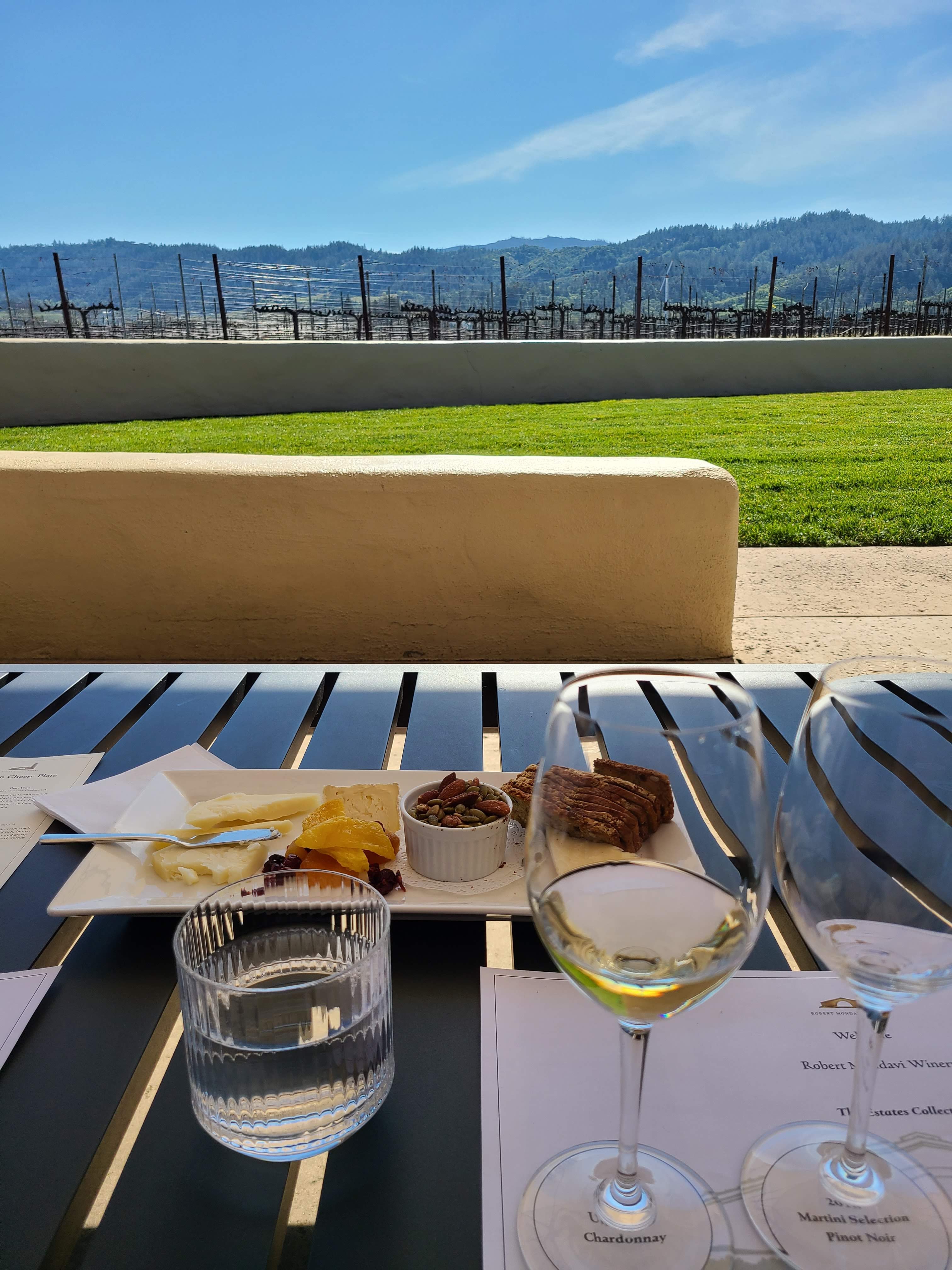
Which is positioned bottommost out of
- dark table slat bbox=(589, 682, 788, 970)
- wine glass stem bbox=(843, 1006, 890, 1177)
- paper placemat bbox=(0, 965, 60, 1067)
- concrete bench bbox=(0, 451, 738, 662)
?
concrete bench bbox=(0, 451, 738, 662)

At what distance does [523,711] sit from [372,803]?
43 cm

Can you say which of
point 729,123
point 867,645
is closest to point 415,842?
point 867,645

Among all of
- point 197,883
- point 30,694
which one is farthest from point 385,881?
point 30,694

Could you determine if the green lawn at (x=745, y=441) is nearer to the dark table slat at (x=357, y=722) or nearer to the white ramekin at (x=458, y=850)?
the dark table slat at (x=357, y=722)

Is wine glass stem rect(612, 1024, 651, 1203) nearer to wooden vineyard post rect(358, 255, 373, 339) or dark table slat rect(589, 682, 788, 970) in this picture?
dark table slat rect(589, 682, 788, 970)

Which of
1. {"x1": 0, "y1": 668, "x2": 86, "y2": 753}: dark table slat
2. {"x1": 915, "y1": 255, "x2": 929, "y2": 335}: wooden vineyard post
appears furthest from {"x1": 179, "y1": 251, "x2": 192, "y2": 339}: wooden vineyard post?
{"x1": 0, "y1": 668, "x2": 86, "y2": 753}: dark table slat

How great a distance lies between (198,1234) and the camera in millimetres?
478

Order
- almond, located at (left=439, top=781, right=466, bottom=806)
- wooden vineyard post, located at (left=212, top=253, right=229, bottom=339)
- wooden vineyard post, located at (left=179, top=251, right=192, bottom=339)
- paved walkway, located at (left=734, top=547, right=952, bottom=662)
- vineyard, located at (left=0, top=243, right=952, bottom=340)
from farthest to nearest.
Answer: wooden vineyard post, located at (left=179, top=251, right=192, bottom=339) < vineyard, located at (left=0, top=243, right=952, bottom=340) < wooden vineyard post, located at (left=212, top=253, right=229, bottom=339) < paved walkway, located at (left=734, top=547, right=952, bottom=662) < almond, located at (left=439, top=781, right=466, bottom=806)

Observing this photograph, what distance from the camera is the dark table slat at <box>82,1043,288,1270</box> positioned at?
465 mm

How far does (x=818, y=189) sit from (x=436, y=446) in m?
145

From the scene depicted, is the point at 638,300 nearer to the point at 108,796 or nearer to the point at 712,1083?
the point at 108,796

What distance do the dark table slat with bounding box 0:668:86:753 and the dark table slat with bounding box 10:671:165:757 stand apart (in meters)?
0.03

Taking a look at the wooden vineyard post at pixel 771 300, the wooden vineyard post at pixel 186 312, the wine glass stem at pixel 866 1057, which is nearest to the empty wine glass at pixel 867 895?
the wine glass stem at pixel 866 1057

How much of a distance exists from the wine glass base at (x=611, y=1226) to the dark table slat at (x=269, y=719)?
0.73m
